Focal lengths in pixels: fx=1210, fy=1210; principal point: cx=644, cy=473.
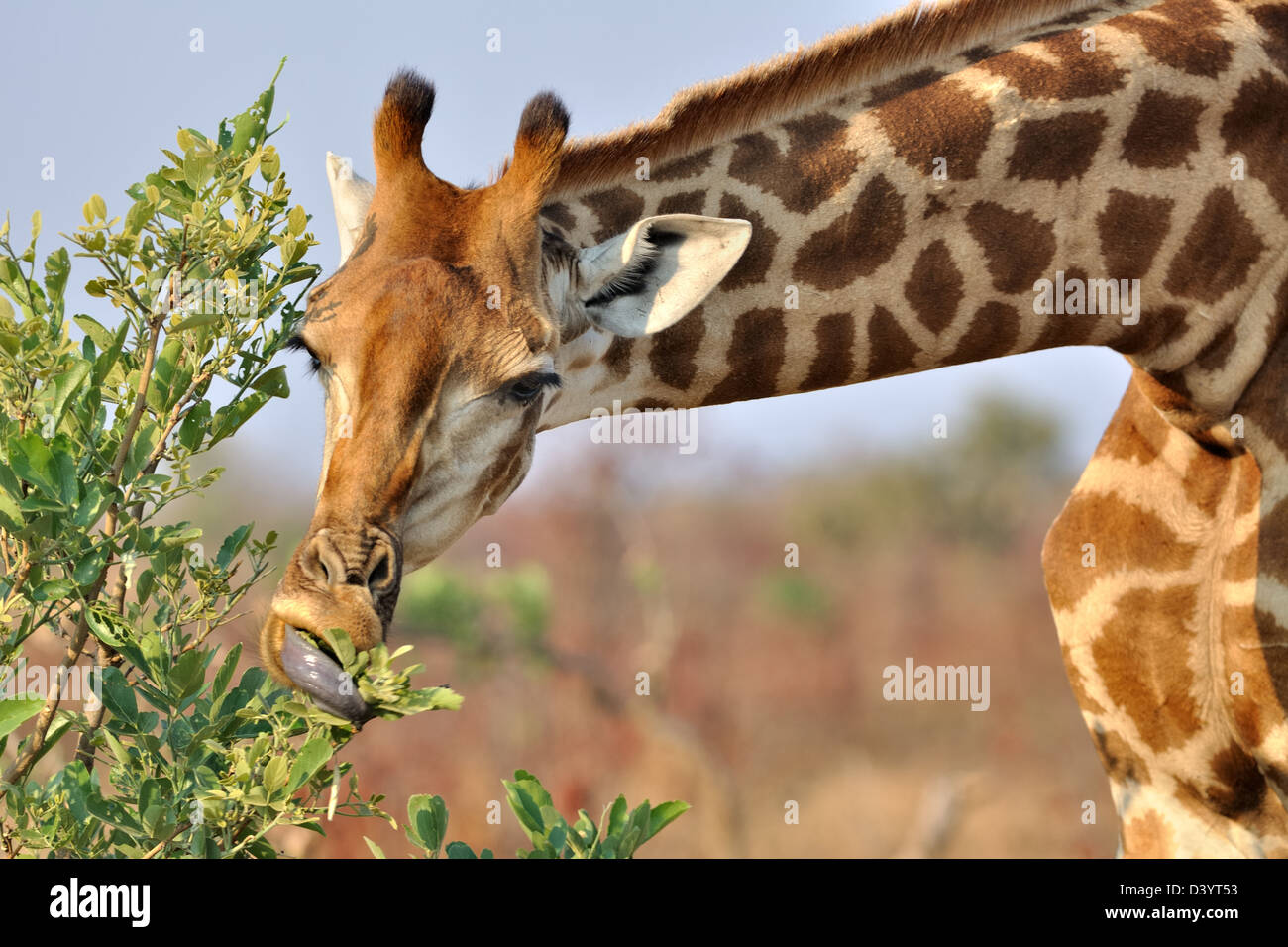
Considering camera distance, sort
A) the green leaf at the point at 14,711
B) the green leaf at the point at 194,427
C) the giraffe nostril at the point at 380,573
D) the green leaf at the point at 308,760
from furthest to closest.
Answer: the giraffe nostril at the point at 380,573 → the green leaf at the point at 194,427 → the green leaf at the point at 308,760 → the green leaf at the point at 14,711

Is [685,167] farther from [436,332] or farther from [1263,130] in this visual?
[1263,130]

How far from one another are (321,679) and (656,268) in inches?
62.4

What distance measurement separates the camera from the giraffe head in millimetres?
2936

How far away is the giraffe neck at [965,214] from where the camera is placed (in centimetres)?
362

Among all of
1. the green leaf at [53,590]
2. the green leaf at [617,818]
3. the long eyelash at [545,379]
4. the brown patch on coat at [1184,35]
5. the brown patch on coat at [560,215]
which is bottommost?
the green leaf at [617,818]

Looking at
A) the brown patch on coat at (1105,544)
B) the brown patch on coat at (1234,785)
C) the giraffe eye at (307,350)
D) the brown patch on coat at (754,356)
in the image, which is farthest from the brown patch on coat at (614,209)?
the brown patch on coat at (1234,785)

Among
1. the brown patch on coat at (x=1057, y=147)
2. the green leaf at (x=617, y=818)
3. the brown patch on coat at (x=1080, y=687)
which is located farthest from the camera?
the brown patch on coat at (x=1080, y=687)

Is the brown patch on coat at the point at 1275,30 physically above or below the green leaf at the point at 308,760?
above

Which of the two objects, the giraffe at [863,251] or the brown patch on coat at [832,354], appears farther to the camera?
the brown patch on coat at [832,354]

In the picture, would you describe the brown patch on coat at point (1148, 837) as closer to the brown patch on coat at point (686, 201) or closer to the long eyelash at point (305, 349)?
the brown patch on coat at point (686, 201)
